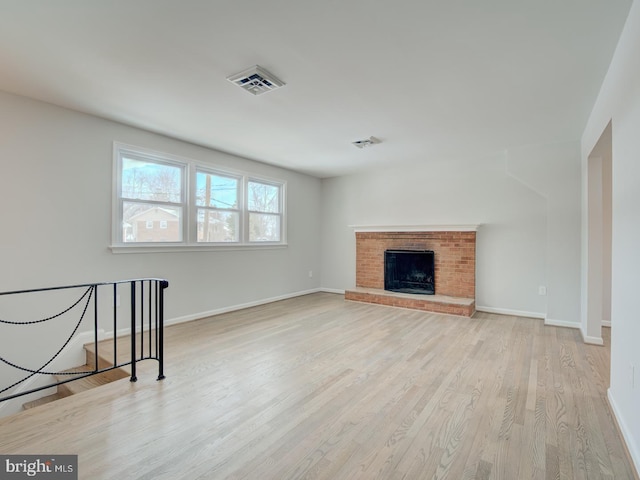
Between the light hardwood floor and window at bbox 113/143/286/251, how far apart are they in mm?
1488

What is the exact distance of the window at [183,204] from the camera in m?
3.90

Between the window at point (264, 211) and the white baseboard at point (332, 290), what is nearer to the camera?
the window at point (264, 211)

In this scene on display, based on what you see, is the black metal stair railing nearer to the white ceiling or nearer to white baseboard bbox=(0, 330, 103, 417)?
white baseboard bbox=(0, 330, 103, 417)

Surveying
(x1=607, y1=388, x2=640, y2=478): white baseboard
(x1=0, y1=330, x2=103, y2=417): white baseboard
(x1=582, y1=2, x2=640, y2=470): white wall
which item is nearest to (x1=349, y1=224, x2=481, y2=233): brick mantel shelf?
(x1=582, y1=2, x2=640, y2=470): white wall

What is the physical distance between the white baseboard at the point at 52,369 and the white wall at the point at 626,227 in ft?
15.3

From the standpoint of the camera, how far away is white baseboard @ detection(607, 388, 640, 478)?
1.65 m

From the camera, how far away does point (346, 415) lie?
7.06 feet

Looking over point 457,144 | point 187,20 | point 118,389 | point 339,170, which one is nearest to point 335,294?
point 339,170

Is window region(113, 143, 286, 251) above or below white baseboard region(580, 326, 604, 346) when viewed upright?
above

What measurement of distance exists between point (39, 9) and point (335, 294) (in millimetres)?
5807

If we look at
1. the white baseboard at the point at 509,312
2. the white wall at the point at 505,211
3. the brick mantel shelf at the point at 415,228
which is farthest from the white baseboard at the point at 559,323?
the brick mantel shelf at the point at 415,228

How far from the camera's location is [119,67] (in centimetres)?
251

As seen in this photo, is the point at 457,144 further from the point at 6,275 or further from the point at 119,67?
the point at 6,275

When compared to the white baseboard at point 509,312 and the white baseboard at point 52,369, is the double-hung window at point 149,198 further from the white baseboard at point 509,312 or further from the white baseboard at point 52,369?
the white baseboard at point 509,312
